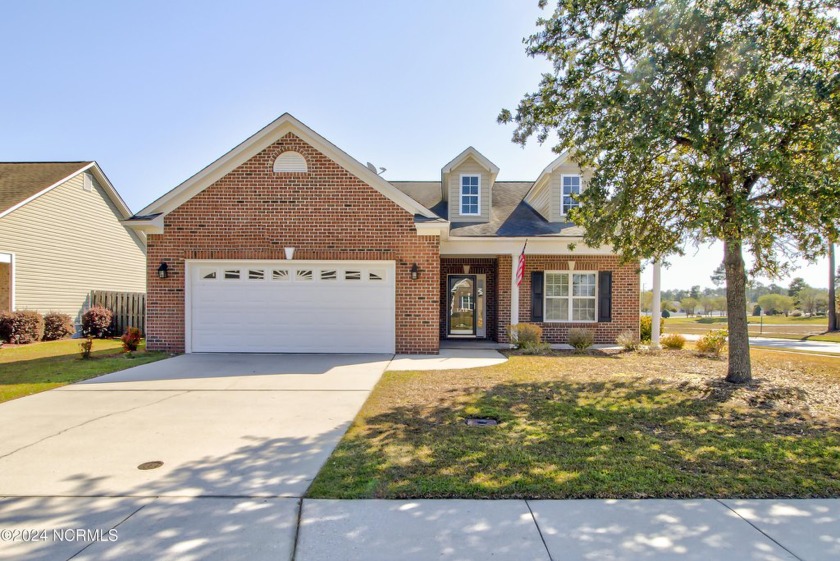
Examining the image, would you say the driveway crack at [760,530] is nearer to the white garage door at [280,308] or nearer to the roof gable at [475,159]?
the white garage door at [280,308]

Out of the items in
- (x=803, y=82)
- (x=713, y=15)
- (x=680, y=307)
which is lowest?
(x=680, y=307)

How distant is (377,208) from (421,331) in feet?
10.7

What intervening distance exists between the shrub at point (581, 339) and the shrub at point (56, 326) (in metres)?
16.5

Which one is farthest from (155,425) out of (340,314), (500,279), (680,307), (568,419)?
(680,307)

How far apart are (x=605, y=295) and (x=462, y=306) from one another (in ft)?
14.5

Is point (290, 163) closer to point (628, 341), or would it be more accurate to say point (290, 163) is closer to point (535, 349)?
point (535, 349)

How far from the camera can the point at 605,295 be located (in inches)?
544

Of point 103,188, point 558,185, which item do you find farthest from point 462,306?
point 103,188

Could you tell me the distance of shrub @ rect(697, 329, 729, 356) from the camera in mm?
11758

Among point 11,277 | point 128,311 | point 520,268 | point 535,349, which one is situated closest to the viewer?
point 535,349

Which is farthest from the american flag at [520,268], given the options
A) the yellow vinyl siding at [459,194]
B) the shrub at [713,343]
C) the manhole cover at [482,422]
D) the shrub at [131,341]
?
the shrub at [131,341]

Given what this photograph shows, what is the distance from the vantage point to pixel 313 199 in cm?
1141

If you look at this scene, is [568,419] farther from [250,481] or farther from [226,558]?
[226,558]

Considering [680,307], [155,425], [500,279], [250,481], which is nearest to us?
[250,481]
